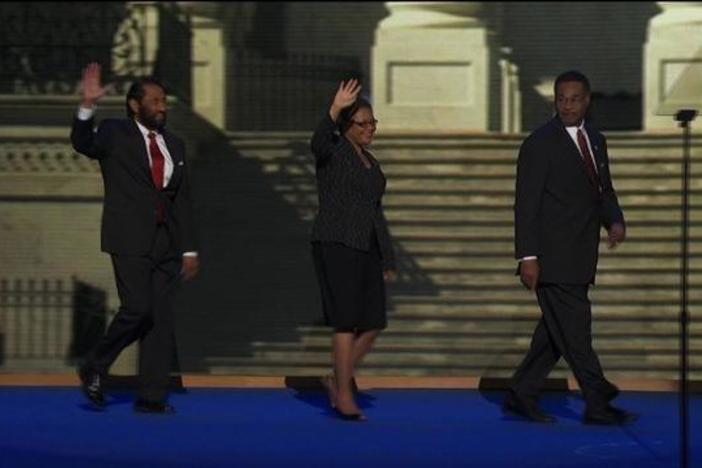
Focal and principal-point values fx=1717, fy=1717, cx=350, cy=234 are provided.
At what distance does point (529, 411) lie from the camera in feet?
28.0

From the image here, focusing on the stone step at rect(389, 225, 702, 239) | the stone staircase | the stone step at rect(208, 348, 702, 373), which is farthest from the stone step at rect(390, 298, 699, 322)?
the stone step at rect(389, 225, 702, 239)

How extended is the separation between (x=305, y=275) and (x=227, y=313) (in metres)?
0.73

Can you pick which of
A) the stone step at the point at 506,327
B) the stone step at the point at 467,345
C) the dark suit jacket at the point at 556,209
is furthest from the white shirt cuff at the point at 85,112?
the stone step at the point at 506,327

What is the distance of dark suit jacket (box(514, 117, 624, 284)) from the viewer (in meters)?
8.34

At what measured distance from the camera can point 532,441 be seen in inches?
312

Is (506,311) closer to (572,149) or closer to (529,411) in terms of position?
(529,411)

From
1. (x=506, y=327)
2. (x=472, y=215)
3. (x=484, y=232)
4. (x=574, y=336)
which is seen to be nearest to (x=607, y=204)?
(x=574, y=336)

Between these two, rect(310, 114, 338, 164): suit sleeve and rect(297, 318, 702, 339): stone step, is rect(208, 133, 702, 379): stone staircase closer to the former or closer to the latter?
rect(297, 318, 702, 339): stone step

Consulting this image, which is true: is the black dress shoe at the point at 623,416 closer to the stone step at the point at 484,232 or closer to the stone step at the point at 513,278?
the stone step at the point at 513,278

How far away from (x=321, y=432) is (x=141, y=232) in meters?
1.38

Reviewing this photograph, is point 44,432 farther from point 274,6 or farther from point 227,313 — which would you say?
point 274,6

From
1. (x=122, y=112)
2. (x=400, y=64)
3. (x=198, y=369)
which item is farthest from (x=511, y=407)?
(x=400, y=64)

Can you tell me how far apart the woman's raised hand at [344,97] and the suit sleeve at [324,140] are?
0.16ft

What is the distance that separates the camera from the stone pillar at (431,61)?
19500mm
